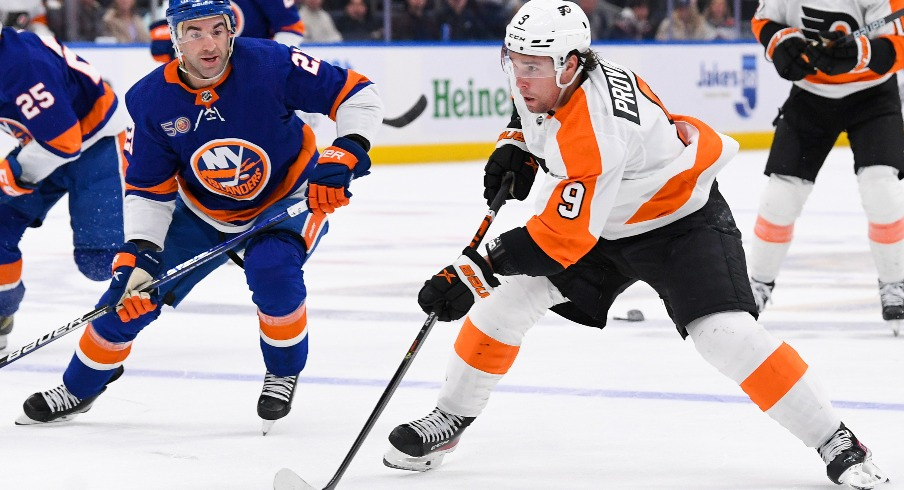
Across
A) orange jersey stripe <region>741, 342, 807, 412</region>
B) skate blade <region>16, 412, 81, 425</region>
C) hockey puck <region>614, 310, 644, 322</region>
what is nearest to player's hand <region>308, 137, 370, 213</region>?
skate blade <region>16, 412, 81, 425</region>

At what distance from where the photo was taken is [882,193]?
4.16 metres

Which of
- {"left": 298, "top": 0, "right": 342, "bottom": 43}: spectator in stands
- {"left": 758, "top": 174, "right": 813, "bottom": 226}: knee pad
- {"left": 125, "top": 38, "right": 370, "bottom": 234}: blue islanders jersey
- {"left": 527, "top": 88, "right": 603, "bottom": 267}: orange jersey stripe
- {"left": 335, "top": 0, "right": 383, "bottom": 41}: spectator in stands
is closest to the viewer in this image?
{"left": 527, "top": 88, "right": 603, "bottom": 267}: orange jersey stripe

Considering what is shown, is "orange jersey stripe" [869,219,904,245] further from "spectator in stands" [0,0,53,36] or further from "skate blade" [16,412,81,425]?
"spectator in stands" [0,0,53,36]

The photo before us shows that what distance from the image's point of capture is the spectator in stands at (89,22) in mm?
8766

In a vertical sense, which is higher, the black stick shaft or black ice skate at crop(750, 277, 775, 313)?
the black stick shaft

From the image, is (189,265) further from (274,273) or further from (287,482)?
(287,482)

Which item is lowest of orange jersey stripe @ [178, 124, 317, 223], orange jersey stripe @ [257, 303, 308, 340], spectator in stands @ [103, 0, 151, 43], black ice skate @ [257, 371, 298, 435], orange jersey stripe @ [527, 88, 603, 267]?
spectator in stands @ [103, 0, 151, 43]

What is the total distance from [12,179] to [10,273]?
13.0 inches

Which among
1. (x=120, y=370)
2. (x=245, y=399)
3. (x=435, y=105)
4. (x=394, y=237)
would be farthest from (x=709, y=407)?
(x=435, y=105)

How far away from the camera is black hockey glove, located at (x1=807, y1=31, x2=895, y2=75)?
411cm

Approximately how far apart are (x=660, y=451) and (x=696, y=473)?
0.16 metres

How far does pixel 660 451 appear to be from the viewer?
288 cm

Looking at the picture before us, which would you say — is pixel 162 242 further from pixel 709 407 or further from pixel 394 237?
pixel 394 237

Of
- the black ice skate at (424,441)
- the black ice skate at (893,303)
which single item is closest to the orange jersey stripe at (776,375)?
the black ice skate at (424,441)
